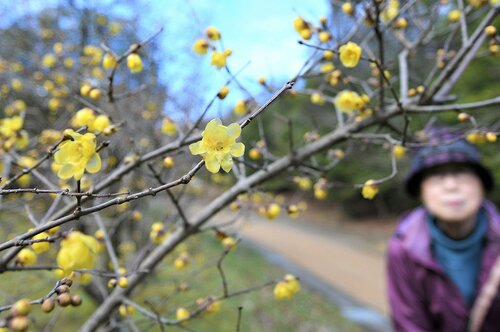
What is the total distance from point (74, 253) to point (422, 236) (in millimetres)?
2186

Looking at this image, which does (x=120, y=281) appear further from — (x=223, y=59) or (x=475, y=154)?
(x=475, y=154)

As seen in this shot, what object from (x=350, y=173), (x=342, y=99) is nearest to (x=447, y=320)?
A: (x=342, y=99)

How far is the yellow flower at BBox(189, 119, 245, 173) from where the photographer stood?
90 centimetres

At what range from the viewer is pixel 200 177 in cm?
552

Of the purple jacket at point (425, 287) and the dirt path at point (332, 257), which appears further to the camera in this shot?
the dirt path at point (332, 257)

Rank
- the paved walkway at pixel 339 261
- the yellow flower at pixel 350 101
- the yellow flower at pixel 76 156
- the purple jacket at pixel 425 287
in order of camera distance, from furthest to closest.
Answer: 1. the paved walkway at pixel 339 261
2. the purple jacket at pixel 425 287
3. the yellow flower at pixel 350 101
4. the yellow flower at pixel 76 156

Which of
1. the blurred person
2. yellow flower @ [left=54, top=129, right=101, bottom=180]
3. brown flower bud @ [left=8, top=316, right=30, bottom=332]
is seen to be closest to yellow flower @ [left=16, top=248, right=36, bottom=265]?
yellow flower @ [left=54, top=129, right=101, bottom=180]

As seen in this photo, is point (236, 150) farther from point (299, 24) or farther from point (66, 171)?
point (299, 24)

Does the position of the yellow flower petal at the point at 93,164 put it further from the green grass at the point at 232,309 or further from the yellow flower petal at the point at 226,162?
the green grass at the point at 232,309

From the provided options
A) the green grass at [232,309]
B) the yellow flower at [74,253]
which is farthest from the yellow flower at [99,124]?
the green grass at [232,309]

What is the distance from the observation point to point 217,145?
3.05 ft

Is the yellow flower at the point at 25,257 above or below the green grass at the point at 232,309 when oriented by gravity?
above

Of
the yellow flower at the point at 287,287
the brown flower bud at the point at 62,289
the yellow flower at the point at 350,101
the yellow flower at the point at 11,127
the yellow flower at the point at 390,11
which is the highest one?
the yellow flower at the point at 11,127

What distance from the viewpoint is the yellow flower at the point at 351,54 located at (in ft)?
4.78
